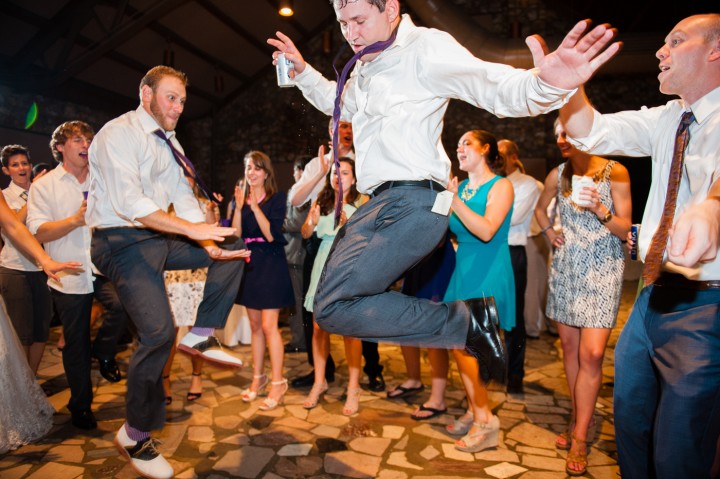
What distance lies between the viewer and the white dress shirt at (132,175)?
8.02 ft

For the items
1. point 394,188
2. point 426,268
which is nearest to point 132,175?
point 394,188

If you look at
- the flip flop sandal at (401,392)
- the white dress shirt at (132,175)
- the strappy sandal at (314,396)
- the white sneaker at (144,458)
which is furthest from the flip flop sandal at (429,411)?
the white dress shirt at (132,175)

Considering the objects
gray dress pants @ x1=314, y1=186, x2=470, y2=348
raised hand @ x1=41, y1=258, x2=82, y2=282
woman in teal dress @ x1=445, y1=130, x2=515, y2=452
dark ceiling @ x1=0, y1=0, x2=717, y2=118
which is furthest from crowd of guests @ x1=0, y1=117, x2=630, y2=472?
dark ceiling @ x1=0, y1=0, x2=717, y2=118

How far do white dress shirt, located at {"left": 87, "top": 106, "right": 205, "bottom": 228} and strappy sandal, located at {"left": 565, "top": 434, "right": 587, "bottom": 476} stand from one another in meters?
2.53

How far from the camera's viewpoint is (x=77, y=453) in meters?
2.94

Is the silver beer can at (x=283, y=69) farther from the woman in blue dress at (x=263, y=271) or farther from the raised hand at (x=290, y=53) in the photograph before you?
the woman in blue dress at (x=263, y=271)

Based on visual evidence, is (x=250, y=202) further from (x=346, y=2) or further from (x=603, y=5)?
(x=603, y=5)

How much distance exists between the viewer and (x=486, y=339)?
80.8 inches

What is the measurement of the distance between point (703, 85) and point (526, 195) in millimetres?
2494

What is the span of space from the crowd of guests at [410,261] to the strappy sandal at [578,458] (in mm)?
11

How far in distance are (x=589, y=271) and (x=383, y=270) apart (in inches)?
62.7

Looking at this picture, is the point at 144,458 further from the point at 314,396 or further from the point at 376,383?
the point at 376,383

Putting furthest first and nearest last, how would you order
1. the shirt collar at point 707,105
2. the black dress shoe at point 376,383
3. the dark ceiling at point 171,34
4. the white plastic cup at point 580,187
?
the dark ceiling at point 171,34
the black dress shoe at point 376,383
the white plastic cup at point 580,187
the shirt collar at point 707,105

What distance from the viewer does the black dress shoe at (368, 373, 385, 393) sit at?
411 cm
